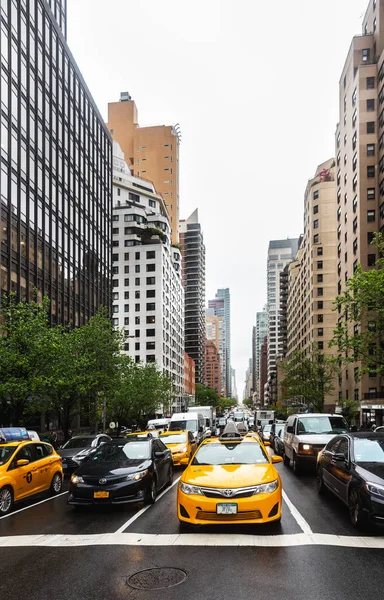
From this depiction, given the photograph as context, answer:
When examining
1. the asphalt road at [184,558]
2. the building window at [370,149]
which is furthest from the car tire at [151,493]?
the building window at [370,149]

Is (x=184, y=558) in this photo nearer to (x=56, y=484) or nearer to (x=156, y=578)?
(x=156, y=578)

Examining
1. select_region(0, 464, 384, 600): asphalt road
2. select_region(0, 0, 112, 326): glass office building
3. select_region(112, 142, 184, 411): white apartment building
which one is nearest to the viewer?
select_region(0, 464, 384, 600): asphalt road

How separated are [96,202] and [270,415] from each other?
30101mm

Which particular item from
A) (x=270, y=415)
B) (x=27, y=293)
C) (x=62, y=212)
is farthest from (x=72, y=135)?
(x=270, y=415)

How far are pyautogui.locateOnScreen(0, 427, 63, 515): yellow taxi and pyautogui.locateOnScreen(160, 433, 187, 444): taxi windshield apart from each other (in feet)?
20.0

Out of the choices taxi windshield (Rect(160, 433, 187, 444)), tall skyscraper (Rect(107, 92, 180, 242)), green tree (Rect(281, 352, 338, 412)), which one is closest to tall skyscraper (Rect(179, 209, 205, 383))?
tall skyscraper (Rect(107, 92, 180, 242))

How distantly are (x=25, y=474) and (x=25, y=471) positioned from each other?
0.07 metres

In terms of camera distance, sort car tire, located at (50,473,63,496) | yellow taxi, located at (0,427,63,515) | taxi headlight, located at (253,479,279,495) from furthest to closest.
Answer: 1. car tire, located at (50,473,63,496)
2. yellow taxi, located at (0,427,63,515)
3. taxi headlight, located at (253,479,279,495)

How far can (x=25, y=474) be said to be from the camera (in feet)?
39.2

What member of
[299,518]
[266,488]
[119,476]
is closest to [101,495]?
[119,476]

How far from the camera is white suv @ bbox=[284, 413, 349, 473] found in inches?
628

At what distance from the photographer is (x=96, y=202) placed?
57500 mm

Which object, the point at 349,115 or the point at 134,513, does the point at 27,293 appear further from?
the point at 349,115

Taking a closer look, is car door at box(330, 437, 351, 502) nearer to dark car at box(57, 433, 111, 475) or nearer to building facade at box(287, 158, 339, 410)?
dark car at box(57, 433, 111, 475)
